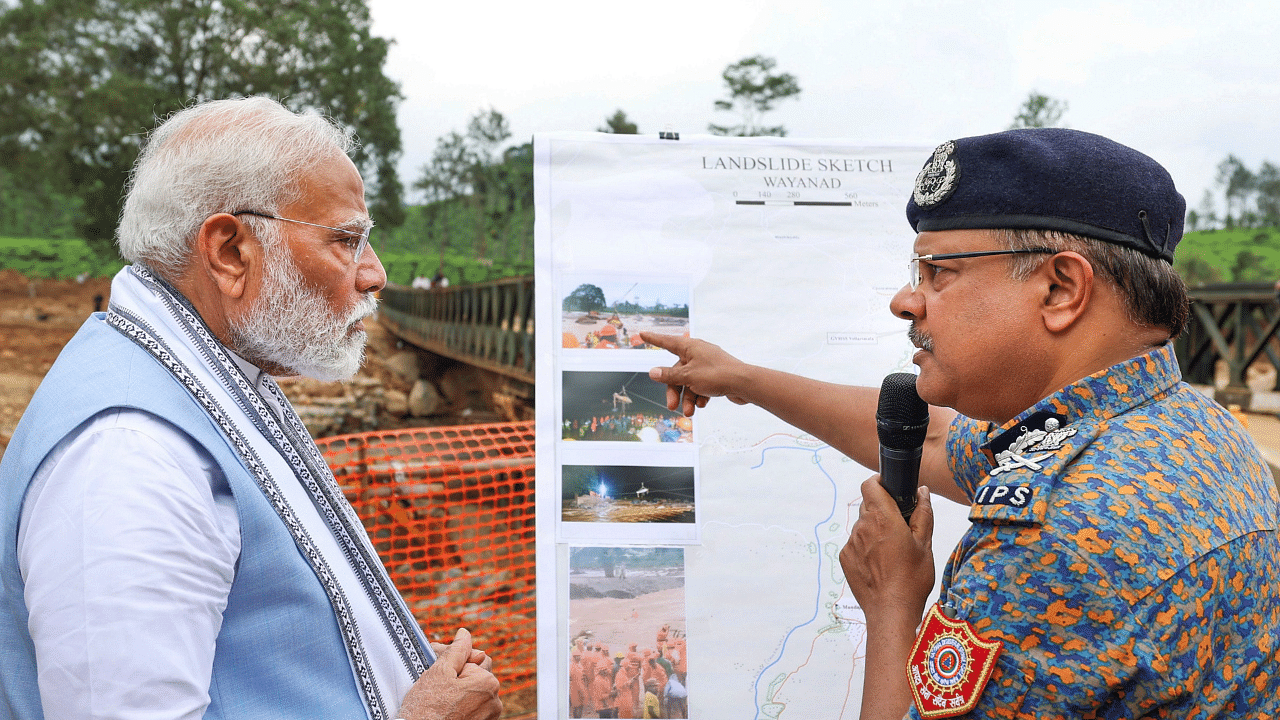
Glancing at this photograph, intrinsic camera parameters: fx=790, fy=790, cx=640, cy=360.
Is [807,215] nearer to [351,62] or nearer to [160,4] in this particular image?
[351,62]

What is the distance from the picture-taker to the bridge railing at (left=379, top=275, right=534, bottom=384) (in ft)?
49.1

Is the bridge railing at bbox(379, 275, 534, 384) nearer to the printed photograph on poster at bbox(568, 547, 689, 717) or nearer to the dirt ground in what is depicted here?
the dirt ground

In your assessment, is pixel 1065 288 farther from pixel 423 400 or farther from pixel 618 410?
pixel 423 400

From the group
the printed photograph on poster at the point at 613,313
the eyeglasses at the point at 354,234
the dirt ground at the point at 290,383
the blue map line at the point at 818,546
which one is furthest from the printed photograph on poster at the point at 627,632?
the dirt ground at the point at 290,383

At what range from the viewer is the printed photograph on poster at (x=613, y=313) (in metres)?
2.19

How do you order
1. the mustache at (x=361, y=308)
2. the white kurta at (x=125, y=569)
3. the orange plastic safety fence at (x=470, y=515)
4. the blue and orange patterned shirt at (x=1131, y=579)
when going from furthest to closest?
1. the orange plastic safety fence at (x=470, y=515)
2. the mustache at (x=361, y=308)
3. the white kurta at (x=125, y=569)
4. the blue and orange patterned shirt at (x=1131, y=579)

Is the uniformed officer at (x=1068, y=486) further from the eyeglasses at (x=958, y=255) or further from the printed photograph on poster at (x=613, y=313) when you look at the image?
the printed photograph on poster at (x=613, y=313)

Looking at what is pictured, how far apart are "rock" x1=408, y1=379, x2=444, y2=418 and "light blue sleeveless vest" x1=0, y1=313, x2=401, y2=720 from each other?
69.9 ft

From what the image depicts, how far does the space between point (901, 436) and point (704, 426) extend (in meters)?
0.84

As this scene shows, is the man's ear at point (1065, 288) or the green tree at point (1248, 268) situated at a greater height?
the green tree at point (1248, 268)

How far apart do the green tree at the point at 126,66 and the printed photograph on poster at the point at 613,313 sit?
20117 millimetres

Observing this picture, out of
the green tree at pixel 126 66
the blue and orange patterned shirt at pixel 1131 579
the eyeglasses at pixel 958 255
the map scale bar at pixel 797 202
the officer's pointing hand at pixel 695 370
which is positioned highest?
the green tree at pixel 126 66

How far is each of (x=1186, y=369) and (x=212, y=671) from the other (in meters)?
16.7

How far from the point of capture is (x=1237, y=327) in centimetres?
1217
